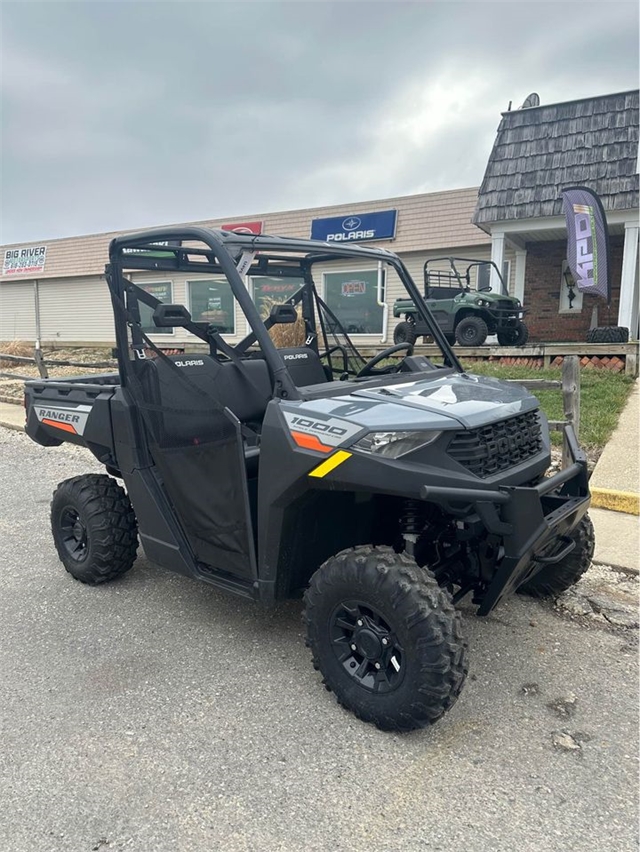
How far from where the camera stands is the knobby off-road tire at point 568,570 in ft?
11.5

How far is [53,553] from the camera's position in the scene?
4719 millimetres

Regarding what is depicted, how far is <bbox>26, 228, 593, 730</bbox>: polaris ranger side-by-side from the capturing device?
2.59 metres

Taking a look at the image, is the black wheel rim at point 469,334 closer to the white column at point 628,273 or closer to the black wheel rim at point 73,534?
the white column at point 628,273

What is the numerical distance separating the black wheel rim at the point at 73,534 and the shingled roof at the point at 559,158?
1142cm

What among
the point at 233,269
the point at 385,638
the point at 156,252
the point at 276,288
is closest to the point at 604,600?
the point at 385,638

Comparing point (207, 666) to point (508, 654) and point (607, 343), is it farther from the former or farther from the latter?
point (607, 343)

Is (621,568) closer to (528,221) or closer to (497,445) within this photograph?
A: (497,445)

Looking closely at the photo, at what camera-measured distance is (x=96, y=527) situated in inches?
155

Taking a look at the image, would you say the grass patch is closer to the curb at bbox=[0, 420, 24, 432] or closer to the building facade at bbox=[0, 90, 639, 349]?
Result: the building facade at bbox=[0, 90, 639, 349]

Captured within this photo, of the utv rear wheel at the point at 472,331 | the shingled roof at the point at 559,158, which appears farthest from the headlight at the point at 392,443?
the shingled roof at the point at 559,158

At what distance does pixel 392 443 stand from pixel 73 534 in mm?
2614

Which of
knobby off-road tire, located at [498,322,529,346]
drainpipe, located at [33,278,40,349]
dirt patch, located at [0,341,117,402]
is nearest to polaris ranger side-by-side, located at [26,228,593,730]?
dirt patch, located at [0,341,117,402]

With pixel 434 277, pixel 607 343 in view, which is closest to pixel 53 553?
pixel 607 343

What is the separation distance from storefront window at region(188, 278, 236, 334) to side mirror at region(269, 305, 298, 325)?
203 millimetres
